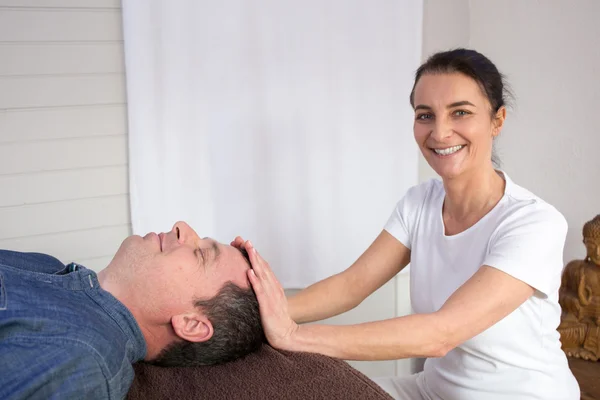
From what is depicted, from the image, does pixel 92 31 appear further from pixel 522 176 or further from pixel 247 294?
pixel 522 176

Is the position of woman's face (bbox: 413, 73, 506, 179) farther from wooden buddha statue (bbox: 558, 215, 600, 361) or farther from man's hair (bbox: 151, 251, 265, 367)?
wooden buddha statue (bbox: 558, 215, 600, 361)

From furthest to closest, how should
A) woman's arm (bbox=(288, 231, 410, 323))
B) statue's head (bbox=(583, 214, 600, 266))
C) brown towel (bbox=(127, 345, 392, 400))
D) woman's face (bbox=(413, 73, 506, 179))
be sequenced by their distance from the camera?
statue's head (bbox=(583, 214, 600, 266)) → woman's arm (bbox=(288, 231, 410, 323)) → woman's face (bbox=(413, 73, 506, 179)) → brown towel (bbox=(127, 345, 392, 400))

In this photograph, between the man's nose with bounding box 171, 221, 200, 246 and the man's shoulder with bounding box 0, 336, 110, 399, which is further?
the man's nose with bounding box 171, 221, 200, 246

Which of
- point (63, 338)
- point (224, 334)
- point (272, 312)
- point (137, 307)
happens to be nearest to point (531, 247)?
point (272, 312)

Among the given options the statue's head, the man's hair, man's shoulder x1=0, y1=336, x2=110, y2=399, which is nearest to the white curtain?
the statue's head

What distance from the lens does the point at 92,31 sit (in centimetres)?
251

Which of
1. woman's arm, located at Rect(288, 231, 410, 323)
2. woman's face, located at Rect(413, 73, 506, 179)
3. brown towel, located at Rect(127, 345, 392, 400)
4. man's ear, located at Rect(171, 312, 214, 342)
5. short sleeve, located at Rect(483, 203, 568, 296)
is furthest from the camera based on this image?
woman's arm, located at Rect(288, 231, 410, 323)

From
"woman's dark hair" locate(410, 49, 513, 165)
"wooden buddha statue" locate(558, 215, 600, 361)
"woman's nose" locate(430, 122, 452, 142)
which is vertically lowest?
"wooden buddha statue" locate(558, 215, 600, 361)

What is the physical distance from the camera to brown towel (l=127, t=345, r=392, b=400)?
1337 millimetres

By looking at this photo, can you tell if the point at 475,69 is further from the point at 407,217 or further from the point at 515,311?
the point at 515,311

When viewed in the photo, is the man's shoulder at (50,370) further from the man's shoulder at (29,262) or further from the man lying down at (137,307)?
the man's shoulder at (29,262)

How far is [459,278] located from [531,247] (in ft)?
0.86

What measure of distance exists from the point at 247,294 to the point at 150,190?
Answer: 4.06 ft

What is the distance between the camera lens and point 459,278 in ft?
5.89
